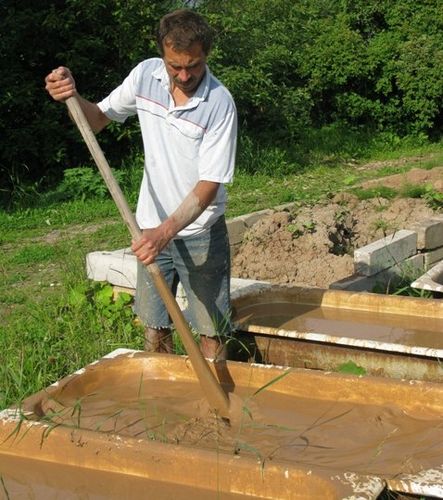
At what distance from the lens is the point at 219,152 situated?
Result: 12.5ft

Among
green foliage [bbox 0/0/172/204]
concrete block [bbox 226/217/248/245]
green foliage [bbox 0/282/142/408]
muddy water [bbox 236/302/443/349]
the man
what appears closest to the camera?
the man

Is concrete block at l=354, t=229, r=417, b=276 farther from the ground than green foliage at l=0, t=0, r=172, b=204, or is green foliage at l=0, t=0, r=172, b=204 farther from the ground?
green foliage at l=0, t=0, r=172, b=204

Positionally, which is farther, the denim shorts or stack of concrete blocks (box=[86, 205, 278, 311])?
stack of concrete blocks (box=[86, 205, 278, 311])

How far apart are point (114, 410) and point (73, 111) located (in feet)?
4.26

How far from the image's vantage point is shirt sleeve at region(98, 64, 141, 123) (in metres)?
4.07

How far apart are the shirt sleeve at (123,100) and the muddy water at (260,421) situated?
116cm

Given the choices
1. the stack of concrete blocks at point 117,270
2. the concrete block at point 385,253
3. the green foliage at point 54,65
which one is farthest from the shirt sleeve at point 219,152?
the green foliage at point 54,65

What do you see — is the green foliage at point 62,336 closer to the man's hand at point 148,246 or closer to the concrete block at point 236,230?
the man's hand at point 148,246

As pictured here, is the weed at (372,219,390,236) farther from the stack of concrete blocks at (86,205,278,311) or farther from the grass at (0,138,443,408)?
the stack of concrete blocks at (86,205,278,311)

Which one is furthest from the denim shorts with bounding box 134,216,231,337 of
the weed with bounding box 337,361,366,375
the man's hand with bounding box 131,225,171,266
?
the weed with bounding box 337,361,366,375

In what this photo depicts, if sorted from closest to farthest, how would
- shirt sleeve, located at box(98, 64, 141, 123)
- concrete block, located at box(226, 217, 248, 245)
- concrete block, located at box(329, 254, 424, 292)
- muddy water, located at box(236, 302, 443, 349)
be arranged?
1. shirt sleeve, located at box(98, 64, 141, 123)
2. muddy water, located at box(236, 302, 443, 349)
3. concrete block, located at box(329, 254, 424, 292)
4. concrete block, located at box(226, 217, 248, 245)

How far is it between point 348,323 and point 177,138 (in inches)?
65.0

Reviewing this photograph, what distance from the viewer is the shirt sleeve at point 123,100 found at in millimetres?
4066

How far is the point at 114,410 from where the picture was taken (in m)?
4.02
